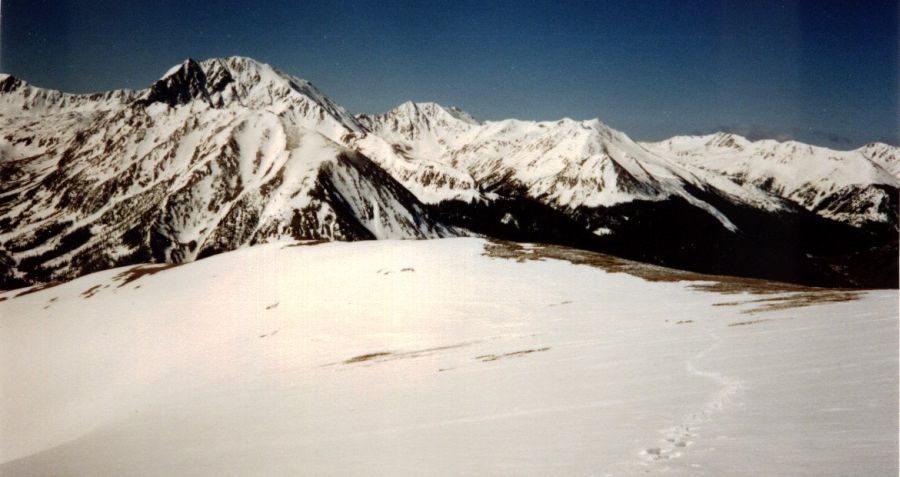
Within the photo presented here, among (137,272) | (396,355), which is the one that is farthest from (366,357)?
(137,272)

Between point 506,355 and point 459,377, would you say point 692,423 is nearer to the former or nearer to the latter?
point 459,377

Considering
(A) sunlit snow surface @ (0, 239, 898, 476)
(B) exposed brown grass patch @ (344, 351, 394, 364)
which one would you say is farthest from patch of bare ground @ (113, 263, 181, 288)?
(B) exposed brown grass patch @ (344, 351, 394, 364)

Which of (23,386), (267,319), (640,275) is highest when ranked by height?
(640,275)

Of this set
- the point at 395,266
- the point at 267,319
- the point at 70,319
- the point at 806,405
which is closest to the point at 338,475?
the point at 806,405

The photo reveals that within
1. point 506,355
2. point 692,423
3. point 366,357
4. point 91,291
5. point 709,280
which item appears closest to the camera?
point 692,423

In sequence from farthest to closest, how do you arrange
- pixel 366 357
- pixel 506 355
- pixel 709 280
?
pixel 709 280, pixel 366 357, pixel 506 355

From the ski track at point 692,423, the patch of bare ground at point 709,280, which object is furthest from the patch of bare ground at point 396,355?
the patch of bare ground at point 709,280

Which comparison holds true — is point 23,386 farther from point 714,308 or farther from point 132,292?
point 714,308
